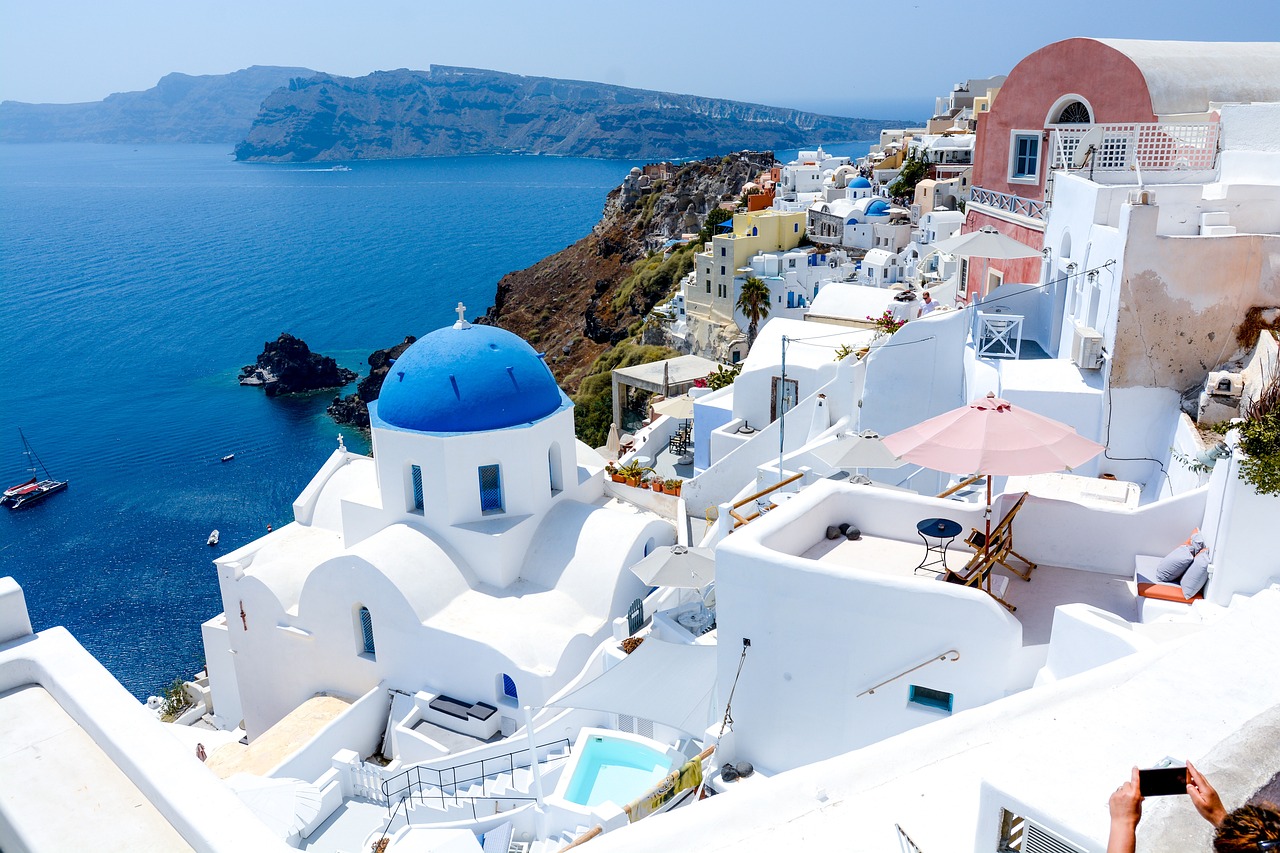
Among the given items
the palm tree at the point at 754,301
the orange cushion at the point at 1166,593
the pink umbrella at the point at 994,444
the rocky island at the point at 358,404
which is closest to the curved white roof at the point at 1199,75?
the pink umbrella at the point at 994,444

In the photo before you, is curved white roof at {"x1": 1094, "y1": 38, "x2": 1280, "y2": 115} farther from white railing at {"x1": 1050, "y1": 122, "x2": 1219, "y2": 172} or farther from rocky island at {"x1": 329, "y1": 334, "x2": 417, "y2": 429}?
rocky island at {"x1": 329, "y1": 334, "x2": 417, "y2": 429}

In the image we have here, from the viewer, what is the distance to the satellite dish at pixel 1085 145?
1427cm

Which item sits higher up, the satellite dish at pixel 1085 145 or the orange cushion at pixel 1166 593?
the satellite dish at pixel 1085 145

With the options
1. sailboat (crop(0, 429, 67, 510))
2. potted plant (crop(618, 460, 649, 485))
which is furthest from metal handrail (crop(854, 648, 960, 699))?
sailboat (crop(0, 429, 67, 510))

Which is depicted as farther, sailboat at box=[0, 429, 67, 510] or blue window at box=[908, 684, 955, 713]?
sailboat at box=[0, 429, 67, 510]

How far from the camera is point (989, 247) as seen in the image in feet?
47.9

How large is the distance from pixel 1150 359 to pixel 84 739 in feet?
36.6

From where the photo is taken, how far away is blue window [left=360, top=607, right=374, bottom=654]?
1530 cm

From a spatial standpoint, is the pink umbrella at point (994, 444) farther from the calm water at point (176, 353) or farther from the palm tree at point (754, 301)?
the palm tree at point (754, 301)

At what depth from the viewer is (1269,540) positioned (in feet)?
22.5

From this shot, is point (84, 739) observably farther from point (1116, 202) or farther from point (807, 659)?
point (1116, 202)

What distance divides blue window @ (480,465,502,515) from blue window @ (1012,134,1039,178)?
36.6 feet

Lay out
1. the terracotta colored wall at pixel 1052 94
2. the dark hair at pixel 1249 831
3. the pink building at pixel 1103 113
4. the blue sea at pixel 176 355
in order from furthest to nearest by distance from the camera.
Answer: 1. the blue sea at pixel 176 355
2. the terracotta colored wall at pixel 1052 94
3. the pink building at pixel 1103 113
4. the dark hair at pixel 1249 831

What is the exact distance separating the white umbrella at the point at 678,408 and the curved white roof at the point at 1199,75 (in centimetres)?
1306
